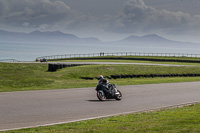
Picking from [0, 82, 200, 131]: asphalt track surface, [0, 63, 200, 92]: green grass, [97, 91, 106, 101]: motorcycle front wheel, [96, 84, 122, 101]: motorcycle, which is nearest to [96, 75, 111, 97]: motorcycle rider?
[96, 84, 122, 101]: motorcycle

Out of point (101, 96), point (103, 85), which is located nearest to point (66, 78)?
point (101, 96)

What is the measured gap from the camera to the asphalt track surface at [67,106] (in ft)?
35.9

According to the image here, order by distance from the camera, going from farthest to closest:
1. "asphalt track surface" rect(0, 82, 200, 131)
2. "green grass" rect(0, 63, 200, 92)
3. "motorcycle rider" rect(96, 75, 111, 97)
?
"green grass" rect(0, 63, 200, 92), "motorcycle rider" rect(96, 75, 111, 97), "asphalt track surface" rect(0, 82, 200, 131)

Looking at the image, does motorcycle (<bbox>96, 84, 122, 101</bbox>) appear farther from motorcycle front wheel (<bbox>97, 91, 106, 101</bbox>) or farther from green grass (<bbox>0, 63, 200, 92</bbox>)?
green grass (<bbox>0, 63, 200, 92</bbox>)

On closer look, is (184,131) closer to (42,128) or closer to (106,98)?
(42,128)

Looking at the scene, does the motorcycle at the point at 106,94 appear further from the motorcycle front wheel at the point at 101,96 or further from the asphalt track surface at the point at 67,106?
the asphalt track surface at the point at 67,106

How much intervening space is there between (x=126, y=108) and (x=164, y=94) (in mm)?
5923

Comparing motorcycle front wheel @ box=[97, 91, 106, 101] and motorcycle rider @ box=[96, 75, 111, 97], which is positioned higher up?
motorcycle rider @ box=[96, 75, 111, 97]

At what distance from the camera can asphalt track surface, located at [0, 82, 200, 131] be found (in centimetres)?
1096

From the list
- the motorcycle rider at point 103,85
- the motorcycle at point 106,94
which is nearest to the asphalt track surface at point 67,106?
the motorcycle at point 106,94

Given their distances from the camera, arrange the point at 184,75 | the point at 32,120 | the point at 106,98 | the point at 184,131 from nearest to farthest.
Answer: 1. the point at 184,131
2. the point at 32,120
3. the point at 106,98
4. the point at 184,75

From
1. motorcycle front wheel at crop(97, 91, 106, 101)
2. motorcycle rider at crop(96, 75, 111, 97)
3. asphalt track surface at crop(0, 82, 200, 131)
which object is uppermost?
motorcycle rider at crop(96, 75, 111, 97)

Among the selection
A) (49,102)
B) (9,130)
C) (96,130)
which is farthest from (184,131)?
(49,102)

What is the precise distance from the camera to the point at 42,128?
31.0ft
